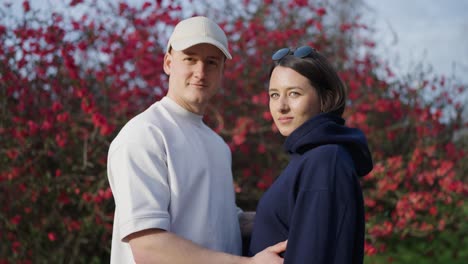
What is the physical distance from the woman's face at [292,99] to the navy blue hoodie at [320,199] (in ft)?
0.20

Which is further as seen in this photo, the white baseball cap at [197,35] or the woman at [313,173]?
the white baseball cap at [197,35]

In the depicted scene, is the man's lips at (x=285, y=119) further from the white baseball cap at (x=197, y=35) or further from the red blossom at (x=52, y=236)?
the red blossom at (x=52, y=236)

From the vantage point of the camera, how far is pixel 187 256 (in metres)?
2.00

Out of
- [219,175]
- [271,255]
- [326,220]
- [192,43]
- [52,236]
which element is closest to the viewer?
[326,220]

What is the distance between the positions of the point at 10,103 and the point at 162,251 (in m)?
3.72

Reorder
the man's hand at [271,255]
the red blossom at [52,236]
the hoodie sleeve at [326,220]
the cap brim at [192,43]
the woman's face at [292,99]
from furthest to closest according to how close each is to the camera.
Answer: the red blossom at [52,236]
the cap brim at [192,43]
the woman's face at [292,99]
the man's hand at [271,255]
the hoodie sleeve at [326,220]

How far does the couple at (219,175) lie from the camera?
74.1 inches

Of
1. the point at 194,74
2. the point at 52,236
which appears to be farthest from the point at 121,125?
the point at 194,74

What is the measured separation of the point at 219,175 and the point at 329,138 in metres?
0.55

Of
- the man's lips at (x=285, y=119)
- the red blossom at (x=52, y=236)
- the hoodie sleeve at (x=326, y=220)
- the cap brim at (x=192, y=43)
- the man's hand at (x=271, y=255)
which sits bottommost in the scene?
the red blossom at (x=52, y=236)

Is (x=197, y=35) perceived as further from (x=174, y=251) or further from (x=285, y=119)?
(x=174, y=251)

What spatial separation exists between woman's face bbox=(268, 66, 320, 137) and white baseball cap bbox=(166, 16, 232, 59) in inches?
11.0

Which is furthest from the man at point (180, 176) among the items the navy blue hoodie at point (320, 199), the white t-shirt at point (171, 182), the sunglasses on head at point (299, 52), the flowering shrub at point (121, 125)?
the flowering shrub at point (121, 125)

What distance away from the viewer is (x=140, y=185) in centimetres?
201
